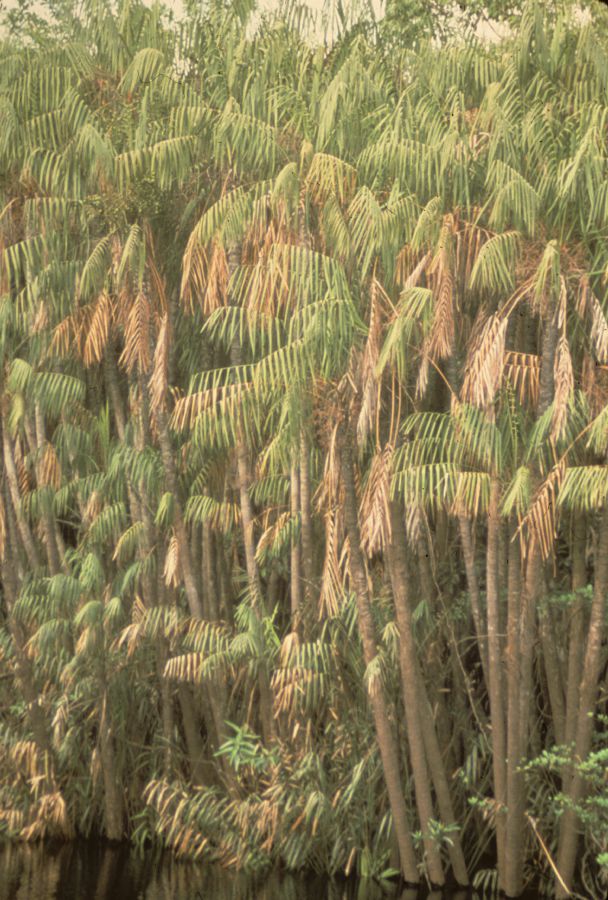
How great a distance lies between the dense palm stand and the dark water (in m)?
0.17

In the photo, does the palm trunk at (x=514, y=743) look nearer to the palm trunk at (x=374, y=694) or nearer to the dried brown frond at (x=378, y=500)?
the palm trunk at (x=374, y=694)

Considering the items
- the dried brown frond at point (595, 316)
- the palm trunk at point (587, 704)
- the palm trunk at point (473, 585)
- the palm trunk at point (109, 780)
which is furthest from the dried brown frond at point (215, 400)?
the palm trunk at point (109, 780)

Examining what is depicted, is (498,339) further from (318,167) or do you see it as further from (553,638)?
(553,638)

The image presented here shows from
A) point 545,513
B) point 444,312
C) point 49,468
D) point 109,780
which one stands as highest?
point 444,312

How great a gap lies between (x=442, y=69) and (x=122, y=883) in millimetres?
6069

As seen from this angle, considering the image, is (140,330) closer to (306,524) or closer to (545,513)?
(306,524)

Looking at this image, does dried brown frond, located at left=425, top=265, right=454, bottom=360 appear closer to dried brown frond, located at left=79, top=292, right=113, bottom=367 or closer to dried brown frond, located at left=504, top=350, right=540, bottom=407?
dried brown frond, located at left=504, top=350, right=540, bottom=407

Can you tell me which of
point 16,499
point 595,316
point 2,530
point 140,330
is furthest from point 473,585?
point 16,499

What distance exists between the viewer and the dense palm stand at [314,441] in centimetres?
823

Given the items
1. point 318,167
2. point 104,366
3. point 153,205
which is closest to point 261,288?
point 318,167

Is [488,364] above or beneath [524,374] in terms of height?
above

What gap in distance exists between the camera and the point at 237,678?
32.7ft

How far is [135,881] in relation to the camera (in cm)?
947

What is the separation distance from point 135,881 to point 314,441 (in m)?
3.40
